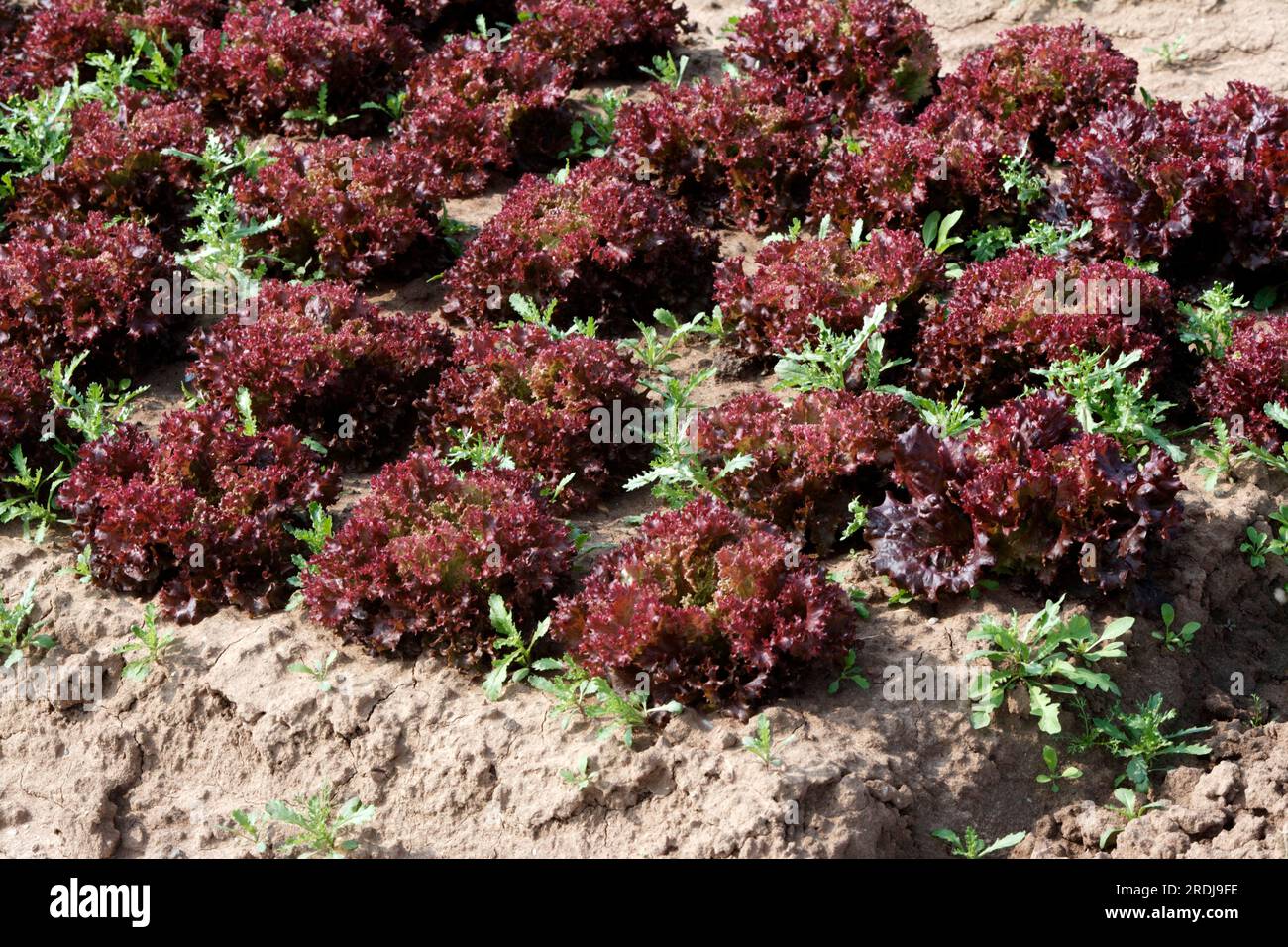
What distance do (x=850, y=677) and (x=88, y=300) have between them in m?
4.57

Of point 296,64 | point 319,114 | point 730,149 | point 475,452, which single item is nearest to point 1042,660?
point 475,452

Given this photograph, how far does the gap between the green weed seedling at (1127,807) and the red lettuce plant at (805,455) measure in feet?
5.21

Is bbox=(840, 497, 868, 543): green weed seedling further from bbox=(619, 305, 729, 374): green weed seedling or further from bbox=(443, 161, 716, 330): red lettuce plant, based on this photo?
bbox=(443, 161, 716, 330): red lettuce plant

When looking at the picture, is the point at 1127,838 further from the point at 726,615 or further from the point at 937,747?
the point at 726,615

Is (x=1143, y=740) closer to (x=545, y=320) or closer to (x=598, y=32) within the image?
(x=545, y=320)

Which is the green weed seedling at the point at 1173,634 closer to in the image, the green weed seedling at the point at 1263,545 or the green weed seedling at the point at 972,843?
the green weed seedling at the point at 1263,545

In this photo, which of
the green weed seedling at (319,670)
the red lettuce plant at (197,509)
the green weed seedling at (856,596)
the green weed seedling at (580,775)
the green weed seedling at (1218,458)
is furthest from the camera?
the green weed seedling at (1218,458)

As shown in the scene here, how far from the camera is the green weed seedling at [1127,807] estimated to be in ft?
18.0

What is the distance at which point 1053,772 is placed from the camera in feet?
18.6

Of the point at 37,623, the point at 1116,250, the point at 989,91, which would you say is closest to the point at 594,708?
the point at 37,623

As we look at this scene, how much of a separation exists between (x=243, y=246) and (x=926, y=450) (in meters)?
4.31

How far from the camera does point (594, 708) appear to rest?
220 inches

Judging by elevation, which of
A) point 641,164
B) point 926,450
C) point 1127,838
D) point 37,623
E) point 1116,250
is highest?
point 641,164

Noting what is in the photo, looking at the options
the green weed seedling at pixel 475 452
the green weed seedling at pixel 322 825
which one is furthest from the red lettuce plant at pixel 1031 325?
the green weed seedling at pixel 322 825
